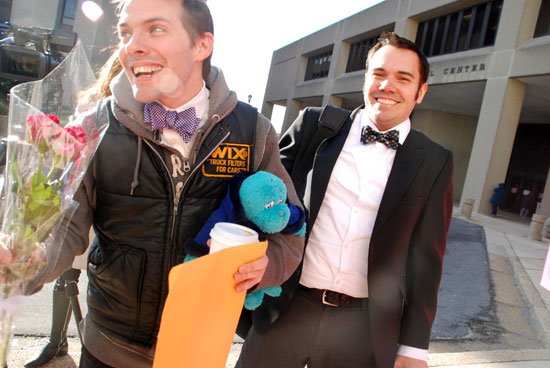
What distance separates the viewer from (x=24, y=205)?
1003 millimetres

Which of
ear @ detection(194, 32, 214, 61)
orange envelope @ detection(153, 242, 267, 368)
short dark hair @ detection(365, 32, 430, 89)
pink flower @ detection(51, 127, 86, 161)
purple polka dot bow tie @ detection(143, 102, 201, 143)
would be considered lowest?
orange envelope @ detection(153, 242, 267, 368)

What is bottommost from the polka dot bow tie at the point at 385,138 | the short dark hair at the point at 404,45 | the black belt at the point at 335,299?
the black belt at the point at 335,299

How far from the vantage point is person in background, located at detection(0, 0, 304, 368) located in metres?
1.32

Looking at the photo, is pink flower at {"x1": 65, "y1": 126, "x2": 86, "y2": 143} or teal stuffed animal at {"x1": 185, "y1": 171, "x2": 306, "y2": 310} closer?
pink flower at {"x1": 65, "y1": 126, "x2": 86, "y2": 143}

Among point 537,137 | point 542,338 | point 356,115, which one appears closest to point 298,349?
point 356,115

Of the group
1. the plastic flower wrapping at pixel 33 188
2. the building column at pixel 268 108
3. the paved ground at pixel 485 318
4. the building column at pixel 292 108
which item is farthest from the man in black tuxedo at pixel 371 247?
the building column at pixel 268 108

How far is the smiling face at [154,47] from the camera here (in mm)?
1289

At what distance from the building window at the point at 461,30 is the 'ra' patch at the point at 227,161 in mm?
17365

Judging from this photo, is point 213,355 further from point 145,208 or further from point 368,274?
point 368,274

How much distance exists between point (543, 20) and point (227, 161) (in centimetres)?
1675

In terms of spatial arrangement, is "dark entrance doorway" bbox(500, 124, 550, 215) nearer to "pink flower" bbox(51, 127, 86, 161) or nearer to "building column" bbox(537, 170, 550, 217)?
"building column" bbox(537, 170, 550, 217)

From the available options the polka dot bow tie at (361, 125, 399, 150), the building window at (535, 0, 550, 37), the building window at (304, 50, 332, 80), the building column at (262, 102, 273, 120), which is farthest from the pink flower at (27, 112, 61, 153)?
the building column at (262, 102, 273, 120)

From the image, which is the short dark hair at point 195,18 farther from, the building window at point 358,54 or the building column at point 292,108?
the building column at point 292,108

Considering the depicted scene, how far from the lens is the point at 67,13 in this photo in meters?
21.6
